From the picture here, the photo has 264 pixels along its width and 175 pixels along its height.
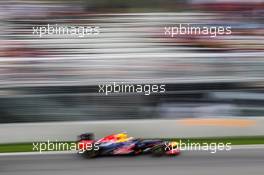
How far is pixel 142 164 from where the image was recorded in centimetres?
Answer: 591

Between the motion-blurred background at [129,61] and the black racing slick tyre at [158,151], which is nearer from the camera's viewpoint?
the black racing slick tyre at [158,151]

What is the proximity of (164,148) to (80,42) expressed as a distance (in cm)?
332

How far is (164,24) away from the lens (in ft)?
30.0

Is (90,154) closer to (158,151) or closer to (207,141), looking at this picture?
(158,151)

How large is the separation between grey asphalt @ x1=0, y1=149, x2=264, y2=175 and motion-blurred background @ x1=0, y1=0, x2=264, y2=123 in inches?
46.0

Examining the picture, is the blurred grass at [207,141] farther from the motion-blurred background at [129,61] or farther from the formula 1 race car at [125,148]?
the formula 1 race car at [125,148]

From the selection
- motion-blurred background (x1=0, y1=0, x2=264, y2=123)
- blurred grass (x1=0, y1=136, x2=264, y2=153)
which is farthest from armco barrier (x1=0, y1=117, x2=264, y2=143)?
motion-blurred background (x1=0, y1=0, x2=264, y2=123)

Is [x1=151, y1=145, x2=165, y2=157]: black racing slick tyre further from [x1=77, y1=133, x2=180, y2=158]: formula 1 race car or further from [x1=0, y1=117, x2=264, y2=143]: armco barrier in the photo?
[x1=0, y1=117, x2=264, y2=143]: armco barrier

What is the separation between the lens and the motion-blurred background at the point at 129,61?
7391mm

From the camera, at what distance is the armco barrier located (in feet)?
23.4

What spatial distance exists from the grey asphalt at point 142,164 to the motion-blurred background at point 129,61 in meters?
1.17

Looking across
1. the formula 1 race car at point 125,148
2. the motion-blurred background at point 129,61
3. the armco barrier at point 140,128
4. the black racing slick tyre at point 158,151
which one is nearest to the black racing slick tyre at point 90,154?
the formula 1 race car at point 125,148

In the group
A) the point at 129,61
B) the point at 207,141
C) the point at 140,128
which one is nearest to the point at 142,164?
the point at 140,128

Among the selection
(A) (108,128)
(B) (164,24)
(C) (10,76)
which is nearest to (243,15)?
(B) (164,24)
